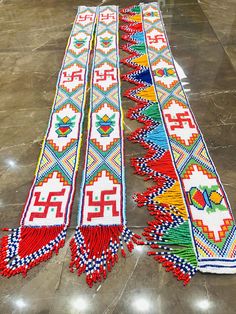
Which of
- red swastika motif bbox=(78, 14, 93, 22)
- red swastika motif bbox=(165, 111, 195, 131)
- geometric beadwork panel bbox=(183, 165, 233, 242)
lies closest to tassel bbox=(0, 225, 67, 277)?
geometric beadwork panel bbox=(183, 165, 233, 242)

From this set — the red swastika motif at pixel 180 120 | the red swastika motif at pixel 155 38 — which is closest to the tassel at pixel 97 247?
the red swastika motif at pixel 180 120

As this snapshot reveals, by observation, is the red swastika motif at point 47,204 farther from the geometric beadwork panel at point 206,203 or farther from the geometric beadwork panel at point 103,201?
the geometric beadwork panel at point 206,203

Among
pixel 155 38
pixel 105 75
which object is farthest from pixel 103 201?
pixel 155 38

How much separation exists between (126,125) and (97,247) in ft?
2.81

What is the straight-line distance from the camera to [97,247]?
4.44ft

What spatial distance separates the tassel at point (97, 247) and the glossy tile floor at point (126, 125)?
Answer: 0.04 metres

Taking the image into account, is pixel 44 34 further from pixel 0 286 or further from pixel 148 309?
pixel 148 309

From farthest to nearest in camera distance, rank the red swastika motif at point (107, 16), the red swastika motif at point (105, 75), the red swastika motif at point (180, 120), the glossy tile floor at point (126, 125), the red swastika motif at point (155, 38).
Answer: the red swastika motif at point (107, 16) < the red swastika motif at point (155, 38) < the red swastika motif at point (105, 75) < the red swastika motif at point (180, 120) < the glossy tile floor at point (126, 125)

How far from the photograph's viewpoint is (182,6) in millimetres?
3084

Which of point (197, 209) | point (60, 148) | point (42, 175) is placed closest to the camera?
point (197, 209)

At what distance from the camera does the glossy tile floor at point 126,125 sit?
122cm

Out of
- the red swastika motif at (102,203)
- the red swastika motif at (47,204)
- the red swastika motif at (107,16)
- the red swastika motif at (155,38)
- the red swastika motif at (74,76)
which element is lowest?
the red swastika motif at (47,204)

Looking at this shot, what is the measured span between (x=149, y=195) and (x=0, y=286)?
0.81m

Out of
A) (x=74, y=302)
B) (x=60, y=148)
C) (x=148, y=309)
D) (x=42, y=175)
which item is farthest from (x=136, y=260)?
(x=60, y=148)
